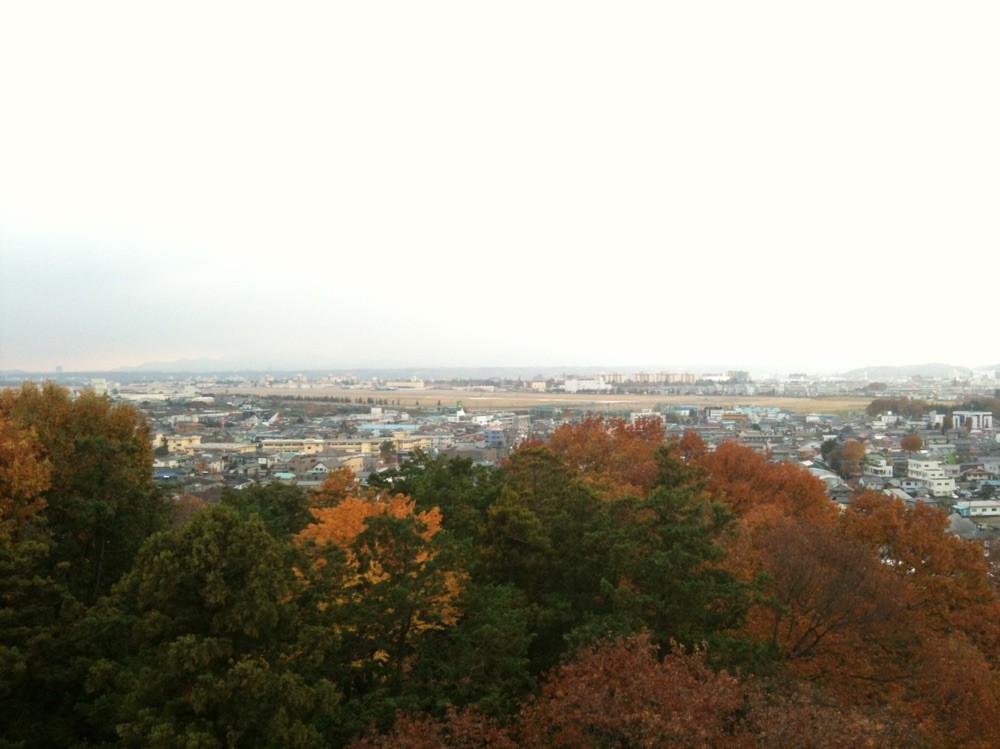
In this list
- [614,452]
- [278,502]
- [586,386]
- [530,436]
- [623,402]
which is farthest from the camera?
[586,386]

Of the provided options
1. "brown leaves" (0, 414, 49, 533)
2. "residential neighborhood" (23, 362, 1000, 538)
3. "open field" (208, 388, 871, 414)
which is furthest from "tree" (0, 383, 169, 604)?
"open field" (208, 388, 871, 414)

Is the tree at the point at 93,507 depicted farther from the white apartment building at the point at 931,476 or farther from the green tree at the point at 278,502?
the white apartment building at the point at 931,476

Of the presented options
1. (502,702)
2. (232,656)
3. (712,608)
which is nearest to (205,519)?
(232,656)

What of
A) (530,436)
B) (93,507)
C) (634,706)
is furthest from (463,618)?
(530,436)

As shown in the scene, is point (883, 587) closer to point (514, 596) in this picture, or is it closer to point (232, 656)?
point (514, 596)

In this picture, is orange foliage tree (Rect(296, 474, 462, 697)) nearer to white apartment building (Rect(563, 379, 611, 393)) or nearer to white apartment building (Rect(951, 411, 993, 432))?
white apartment building (Rect(951, 411, 993, 432))

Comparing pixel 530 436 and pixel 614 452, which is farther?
pixel 530 436

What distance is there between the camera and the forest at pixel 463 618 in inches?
204

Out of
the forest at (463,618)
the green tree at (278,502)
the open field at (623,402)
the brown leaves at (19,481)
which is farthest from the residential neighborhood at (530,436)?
the brown leaves at (19,481)

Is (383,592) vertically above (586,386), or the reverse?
(383,592)

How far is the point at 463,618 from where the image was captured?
24.0ft

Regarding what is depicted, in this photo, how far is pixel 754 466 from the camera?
1683 centimetres

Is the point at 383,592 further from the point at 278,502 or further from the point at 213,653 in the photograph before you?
the point at 278,502

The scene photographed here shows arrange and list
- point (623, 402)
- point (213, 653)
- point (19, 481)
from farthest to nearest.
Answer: point (623, 402) → point (19, 481) → point (213, 653)
